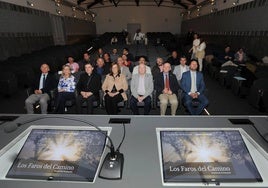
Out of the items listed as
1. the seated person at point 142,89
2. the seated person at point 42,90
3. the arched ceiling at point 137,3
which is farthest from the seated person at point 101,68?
the arched ceiling at point 137,3

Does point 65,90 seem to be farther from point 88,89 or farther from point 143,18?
point 143,18

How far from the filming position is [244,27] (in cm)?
928

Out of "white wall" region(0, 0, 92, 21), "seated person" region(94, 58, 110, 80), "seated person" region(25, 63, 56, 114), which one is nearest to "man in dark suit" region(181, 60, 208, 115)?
"seated person" region(94, 58, 110, 80)

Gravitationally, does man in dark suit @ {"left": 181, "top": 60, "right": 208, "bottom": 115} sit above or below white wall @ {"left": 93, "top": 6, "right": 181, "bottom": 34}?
below

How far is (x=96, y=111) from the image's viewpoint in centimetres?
509

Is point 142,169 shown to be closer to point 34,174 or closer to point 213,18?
point 34,174

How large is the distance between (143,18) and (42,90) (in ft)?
75.2

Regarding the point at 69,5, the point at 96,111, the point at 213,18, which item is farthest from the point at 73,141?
the point at 69,5

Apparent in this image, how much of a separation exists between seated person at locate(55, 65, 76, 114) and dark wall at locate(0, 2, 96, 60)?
4680 millimetres

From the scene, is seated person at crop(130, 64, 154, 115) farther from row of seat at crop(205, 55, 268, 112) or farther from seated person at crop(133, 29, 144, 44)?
seated person at crop(133, 29, 144, 44)

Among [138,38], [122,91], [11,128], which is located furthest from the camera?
[138,38]

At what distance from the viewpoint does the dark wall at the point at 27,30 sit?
8078 mm

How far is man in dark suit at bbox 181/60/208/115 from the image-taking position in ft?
13.9

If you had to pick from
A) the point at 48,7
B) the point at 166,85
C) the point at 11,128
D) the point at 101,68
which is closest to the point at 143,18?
the point at 48,7
